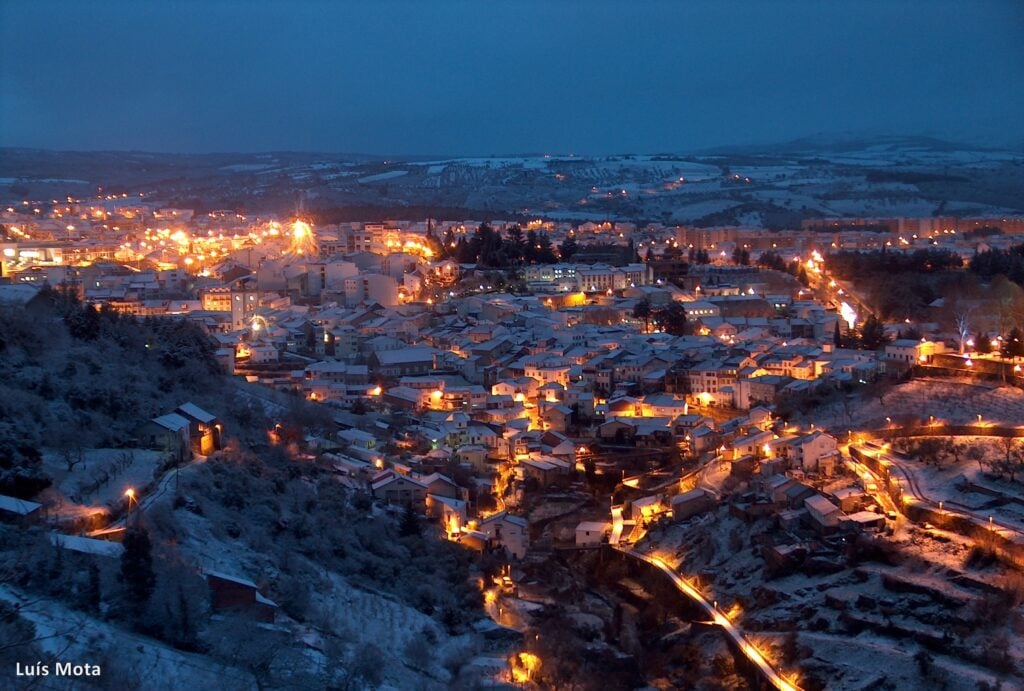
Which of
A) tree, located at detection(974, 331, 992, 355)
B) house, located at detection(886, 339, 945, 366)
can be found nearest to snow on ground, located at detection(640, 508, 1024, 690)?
house, located at detection(886, 339, 945, 366)

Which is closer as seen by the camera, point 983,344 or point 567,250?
point 983,344

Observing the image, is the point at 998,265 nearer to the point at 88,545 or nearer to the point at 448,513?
the point at 448,513

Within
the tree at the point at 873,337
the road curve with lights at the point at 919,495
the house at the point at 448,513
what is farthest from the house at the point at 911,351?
the house at the point at 448,513

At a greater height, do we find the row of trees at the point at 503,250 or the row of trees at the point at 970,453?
the row of trees at the point at 503,250

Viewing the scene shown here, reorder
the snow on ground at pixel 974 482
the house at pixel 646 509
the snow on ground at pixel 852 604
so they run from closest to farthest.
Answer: the snow on ground at pixel 852 604 → the snow on ground at pixel 974 482 → the house at pixel 646 509

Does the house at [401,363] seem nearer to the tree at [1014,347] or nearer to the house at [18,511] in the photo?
the tree at [1014,347]

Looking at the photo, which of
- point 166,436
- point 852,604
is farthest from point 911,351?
point 166,436

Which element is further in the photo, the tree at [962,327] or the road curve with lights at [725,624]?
the tree at [962,327]

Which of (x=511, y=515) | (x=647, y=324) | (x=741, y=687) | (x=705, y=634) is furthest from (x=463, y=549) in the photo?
(x=647, y=324)
